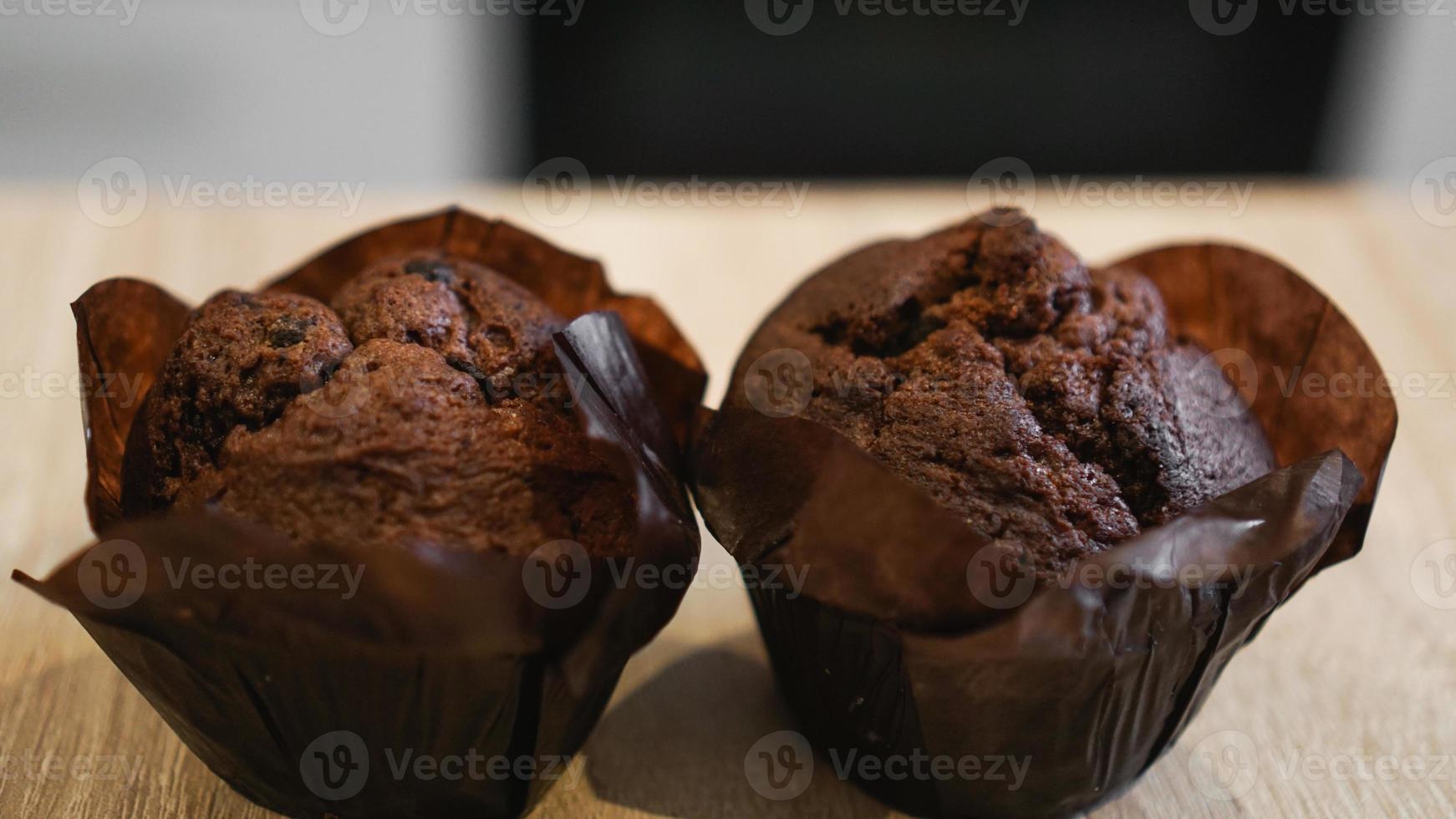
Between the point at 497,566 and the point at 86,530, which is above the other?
the point at 497,566

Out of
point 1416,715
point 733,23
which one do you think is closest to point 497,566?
point 1416,715

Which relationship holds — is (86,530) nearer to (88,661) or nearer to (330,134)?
(88,661)

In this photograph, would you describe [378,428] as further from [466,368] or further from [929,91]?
[929,91]

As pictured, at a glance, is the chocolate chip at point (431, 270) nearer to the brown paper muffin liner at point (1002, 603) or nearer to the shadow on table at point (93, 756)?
the brown paper muffin liner at point (1002, 603)

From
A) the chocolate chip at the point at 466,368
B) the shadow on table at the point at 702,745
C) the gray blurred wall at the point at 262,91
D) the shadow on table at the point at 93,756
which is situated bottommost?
the shadow on table at the point at 702,745

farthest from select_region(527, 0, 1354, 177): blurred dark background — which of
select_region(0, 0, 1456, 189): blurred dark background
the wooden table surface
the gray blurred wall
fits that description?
the wooden table surface

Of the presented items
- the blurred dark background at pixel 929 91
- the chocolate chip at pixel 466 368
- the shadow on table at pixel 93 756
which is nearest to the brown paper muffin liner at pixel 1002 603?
the chocolate chip at pixel 466 368

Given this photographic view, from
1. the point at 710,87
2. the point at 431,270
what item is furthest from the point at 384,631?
the point at 710,87
